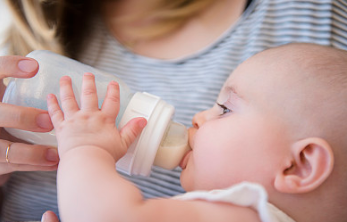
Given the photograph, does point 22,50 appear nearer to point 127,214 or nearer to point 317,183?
point 127,214

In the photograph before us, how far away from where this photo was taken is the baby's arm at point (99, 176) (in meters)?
0.64

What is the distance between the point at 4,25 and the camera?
130 cm

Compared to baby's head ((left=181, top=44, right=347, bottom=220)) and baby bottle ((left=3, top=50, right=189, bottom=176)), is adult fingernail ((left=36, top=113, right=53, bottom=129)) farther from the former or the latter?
baby's head ((left=181, top=44, right=347, bottom=220))

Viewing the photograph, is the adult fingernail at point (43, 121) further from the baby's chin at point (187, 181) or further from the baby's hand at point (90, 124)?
the baby's chin at point (187, 181)

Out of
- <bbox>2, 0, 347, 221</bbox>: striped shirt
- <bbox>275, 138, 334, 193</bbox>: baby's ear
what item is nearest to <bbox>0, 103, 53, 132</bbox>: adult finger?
<bbox>2, 0, 347, 221</bbox>: striped shirt

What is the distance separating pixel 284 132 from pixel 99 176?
1.31ft

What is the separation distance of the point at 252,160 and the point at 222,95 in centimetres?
22

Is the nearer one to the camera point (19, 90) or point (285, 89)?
point (285, 89)

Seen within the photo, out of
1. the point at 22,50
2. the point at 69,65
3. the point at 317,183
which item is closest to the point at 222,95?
the point at 317,183

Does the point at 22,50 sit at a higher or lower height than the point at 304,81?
→ lower

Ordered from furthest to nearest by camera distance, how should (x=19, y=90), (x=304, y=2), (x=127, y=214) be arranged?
(x=304, y=2)
(x=19, y=90)
(x=127, y=214)

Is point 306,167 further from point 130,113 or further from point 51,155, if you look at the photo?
point 51,155

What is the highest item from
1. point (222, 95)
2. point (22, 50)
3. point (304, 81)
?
point (304, 81)

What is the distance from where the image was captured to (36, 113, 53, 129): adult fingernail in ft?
2.66
